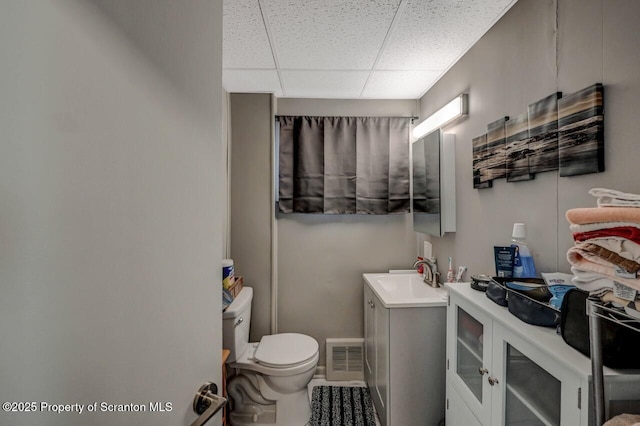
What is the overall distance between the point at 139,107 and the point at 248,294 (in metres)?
1.84

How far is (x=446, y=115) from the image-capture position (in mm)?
1846

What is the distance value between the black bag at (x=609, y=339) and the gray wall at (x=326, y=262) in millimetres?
1749

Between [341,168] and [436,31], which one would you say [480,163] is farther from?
[341,168]

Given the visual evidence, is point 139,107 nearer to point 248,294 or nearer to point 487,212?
point 487,212

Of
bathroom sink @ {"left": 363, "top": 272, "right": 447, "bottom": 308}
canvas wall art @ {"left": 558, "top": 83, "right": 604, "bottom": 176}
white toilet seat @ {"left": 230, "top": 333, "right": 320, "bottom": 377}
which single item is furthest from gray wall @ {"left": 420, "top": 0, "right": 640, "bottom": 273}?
white toilet seat @ {"left": 230, "top": 333, "right": 320, "bottom": 377}

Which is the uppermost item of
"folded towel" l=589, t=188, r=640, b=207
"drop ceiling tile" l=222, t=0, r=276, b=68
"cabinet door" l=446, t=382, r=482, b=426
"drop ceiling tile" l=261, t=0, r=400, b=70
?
"drop ceiling tile" l=222, t=0, r=276, b=68

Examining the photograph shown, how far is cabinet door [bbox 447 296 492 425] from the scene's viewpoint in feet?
3.36

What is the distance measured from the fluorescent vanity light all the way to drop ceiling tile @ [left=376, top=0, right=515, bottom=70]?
27cm

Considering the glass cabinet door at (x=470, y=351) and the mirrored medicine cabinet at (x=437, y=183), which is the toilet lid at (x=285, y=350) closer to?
the glass cabinet door at (x=470, y=351)

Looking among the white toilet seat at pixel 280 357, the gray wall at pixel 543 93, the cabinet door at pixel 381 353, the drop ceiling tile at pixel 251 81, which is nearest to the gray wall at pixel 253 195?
the drop ceiling tile at pixel 251 81

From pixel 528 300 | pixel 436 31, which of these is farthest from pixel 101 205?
pixel 436 31

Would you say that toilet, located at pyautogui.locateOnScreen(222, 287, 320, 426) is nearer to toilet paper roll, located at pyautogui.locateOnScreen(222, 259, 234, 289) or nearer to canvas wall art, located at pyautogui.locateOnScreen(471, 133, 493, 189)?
toilet paper roll, located at pyautogui.locateOnScreen(222, 259, 234, 289)

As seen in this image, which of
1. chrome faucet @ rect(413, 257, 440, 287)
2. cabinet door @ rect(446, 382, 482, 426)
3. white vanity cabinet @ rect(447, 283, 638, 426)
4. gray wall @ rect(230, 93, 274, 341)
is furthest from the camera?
gray wall @ rect(230, 93, 274, 341)

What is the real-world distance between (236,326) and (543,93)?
6.43 feet
